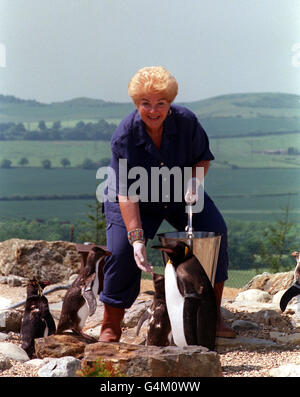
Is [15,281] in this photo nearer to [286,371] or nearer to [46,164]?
[286,371]

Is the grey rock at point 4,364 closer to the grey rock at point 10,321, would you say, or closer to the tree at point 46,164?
the grey rock at point 10,321

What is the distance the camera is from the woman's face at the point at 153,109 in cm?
360

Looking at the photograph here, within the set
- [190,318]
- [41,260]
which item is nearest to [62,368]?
[190,318]

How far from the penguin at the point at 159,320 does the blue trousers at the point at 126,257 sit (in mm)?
279

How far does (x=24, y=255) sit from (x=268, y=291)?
2543 millimetres

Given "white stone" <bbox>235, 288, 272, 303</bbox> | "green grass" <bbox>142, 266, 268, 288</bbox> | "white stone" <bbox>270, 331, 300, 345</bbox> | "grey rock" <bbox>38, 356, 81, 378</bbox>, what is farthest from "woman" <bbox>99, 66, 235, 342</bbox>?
"green grass" <bbox>142, 266, 268, 288</bbox>

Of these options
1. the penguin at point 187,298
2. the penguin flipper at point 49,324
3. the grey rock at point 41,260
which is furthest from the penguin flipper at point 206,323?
the grey rock at point 41,260

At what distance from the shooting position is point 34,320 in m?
4.01

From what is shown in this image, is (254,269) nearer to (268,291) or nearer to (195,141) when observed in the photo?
(268,291)

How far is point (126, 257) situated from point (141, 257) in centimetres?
44

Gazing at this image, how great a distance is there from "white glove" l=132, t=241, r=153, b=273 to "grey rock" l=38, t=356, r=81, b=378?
0.60 m

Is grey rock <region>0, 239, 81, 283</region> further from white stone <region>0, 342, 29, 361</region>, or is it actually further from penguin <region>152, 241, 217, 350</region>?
penguin <region>152, 241, 217, 350</region>

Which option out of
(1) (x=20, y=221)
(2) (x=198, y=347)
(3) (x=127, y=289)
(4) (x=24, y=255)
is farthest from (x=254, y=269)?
(2) (x=198, y=347)
